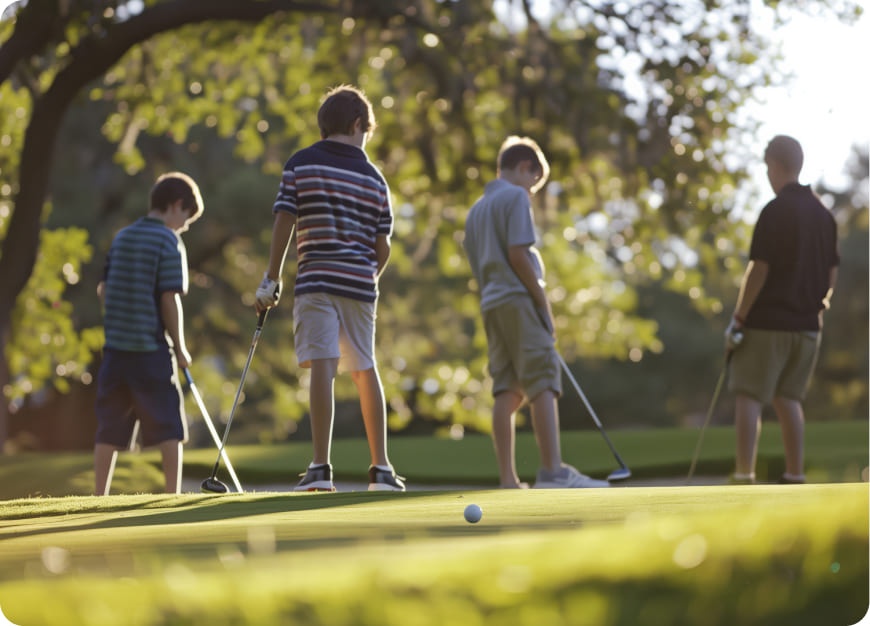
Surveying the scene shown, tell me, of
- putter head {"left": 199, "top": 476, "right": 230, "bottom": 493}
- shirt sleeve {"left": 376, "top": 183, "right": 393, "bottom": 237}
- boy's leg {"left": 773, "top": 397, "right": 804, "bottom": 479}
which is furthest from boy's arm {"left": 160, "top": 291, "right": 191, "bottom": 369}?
boy's leg {"left": 773, "top": 397, "right": 804, "bottom": 479}

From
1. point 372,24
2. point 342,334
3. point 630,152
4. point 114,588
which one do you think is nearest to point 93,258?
point 372,24

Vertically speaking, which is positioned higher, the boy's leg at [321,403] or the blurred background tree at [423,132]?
the blurred background tree at [423,132]

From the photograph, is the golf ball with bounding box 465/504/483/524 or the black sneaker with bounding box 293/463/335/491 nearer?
the golf ball with bounding box 465/504/483/524

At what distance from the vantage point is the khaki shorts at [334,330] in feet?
20.7

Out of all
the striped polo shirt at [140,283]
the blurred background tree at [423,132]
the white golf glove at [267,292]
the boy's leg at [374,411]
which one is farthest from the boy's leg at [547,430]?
the blurred background tree at [423,132]

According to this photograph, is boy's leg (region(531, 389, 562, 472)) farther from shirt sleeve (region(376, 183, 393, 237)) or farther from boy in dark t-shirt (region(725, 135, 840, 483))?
shirt sleeve (region(376, 183, 393, 237))

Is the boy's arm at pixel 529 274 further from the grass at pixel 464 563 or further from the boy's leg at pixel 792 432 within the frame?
the grass at pixel 464 563

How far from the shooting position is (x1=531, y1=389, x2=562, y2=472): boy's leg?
701cm

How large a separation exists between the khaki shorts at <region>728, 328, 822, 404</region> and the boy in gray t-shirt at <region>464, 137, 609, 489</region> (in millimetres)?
1234

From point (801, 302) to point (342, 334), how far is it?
9.93ft

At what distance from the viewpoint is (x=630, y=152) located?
470 inches

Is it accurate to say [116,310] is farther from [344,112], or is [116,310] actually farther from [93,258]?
[93,258]

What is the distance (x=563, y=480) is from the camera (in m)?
6.91

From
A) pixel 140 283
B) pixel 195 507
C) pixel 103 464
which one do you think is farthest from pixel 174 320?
pixel 195 507
